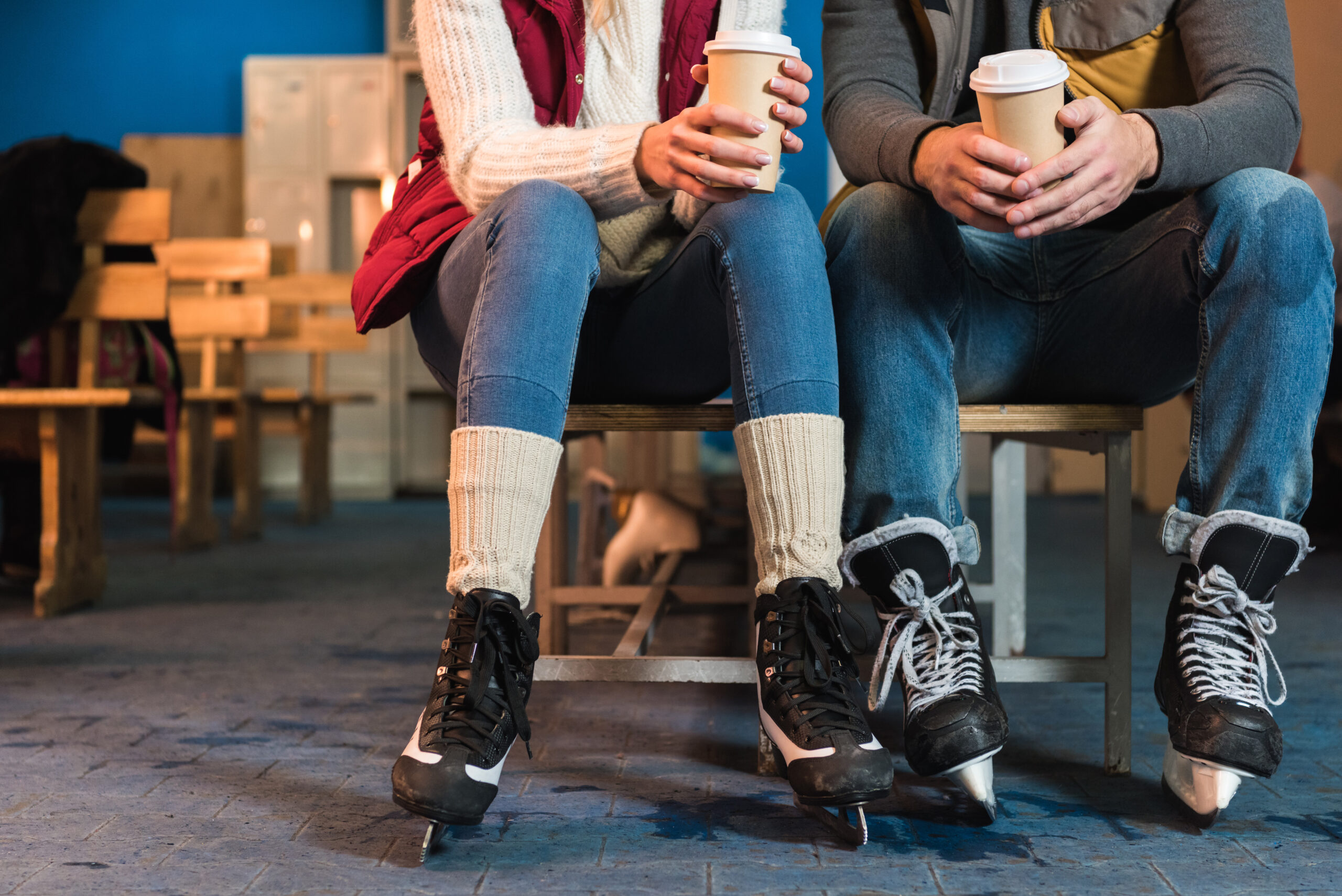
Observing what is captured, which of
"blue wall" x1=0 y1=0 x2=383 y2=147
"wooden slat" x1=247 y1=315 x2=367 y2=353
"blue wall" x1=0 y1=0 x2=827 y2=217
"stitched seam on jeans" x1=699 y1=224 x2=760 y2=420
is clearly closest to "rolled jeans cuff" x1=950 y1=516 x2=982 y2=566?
"stitched seam on jeans" x1=699 y1=224 x2=760 y2=420

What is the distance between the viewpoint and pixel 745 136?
855mm

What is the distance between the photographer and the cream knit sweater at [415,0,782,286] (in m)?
0.98

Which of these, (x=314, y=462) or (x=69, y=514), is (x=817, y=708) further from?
(x=314, y=462)

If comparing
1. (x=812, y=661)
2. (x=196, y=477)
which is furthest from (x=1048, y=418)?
(x=196, y=477)

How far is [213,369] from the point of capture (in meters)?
3.83

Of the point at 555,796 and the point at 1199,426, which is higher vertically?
the point at 1199,426

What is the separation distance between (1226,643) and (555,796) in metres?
0.58

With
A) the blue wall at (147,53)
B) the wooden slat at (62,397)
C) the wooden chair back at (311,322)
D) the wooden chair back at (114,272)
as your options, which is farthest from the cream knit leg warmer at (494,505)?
the blue wall at (147,53)

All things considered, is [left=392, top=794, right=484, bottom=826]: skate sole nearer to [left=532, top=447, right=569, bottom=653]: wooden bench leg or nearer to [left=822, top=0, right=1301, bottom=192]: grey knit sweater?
[left=532, top=447, right=569, bottom=653]: wooden bench leg

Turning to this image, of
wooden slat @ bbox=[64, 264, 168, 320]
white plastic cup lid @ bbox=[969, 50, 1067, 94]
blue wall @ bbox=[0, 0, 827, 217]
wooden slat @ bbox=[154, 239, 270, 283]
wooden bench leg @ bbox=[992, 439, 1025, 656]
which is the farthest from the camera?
blue wall @ bbox=[0, 0, 827, 217]

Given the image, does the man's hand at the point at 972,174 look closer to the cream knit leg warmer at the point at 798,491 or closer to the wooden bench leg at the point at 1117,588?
the cream knit leg warmer at the point at 798,491

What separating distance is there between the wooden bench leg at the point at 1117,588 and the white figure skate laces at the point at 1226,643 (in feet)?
0.54

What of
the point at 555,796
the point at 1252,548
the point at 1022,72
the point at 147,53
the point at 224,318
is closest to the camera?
the point at 1022,72

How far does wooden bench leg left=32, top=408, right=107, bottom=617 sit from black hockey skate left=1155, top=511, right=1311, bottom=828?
2.00 m
